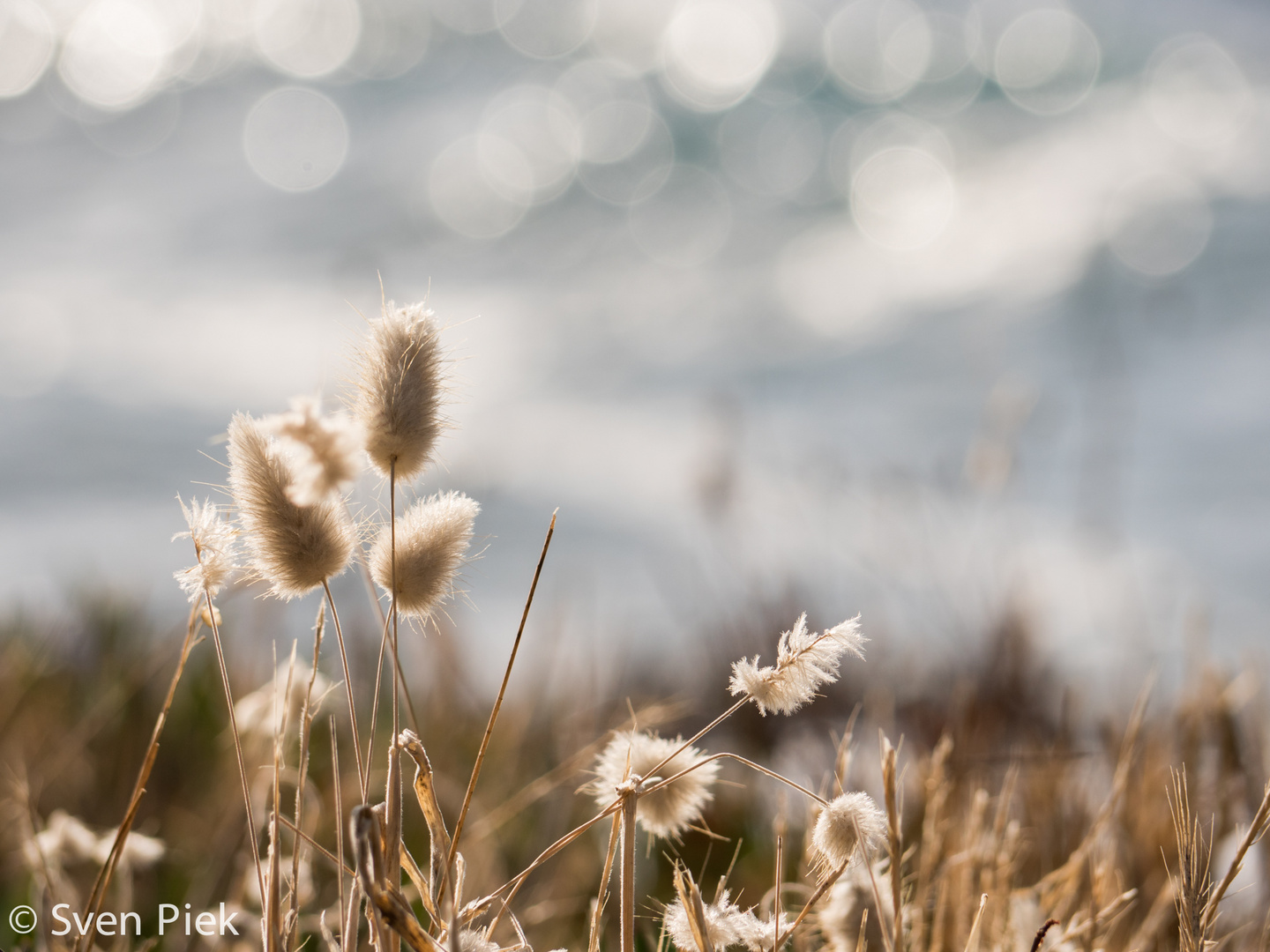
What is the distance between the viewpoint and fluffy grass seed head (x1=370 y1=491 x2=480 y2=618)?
61cm

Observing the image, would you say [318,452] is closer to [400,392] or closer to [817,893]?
[400,392]

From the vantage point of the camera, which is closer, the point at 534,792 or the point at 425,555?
the point at 425,555

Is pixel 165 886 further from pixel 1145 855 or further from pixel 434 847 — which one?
pixel 1145 855

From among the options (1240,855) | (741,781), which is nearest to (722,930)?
(1240,855)

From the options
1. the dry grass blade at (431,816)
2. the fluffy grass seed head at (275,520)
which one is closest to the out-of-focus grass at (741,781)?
the dry grass blade at (431,816)

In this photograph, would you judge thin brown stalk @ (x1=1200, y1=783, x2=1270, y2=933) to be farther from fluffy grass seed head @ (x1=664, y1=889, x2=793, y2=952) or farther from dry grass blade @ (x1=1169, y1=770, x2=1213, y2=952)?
fluffy grass seed head @ (x1=664, y1=889, x2=793, y2=952)

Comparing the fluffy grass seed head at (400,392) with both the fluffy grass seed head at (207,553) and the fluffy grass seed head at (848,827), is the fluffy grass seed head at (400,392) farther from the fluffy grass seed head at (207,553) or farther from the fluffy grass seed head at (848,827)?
the fluffy grass seed head at (848,827)

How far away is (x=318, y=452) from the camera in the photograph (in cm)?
52

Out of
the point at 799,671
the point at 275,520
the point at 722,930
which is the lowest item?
the point at 722,930

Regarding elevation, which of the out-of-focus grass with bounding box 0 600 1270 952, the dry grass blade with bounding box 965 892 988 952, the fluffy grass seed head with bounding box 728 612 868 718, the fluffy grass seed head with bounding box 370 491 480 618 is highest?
the fluffy grass seed head with bounding box 370 491 480 618

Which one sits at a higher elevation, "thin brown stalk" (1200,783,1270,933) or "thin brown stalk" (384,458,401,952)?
"thin brown stalk" (384,458,401,952)

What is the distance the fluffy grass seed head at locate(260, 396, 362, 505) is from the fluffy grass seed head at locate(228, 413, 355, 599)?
9 centimetres

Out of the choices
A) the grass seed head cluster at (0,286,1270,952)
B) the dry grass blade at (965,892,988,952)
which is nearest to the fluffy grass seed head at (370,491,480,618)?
the grass seed head cluster at (0,286,1270,952)

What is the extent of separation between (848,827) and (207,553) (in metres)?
0.50
